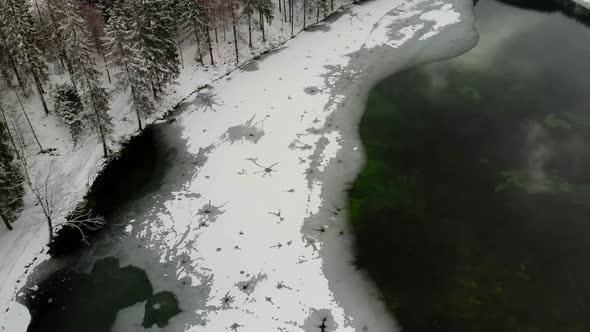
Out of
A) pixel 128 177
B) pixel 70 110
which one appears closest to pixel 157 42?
pixel 70 110

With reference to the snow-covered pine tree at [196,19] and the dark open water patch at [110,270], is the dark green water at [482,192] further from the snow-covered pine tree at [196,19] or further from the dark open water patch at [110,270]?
the snow-covered pine tree at [196,19]

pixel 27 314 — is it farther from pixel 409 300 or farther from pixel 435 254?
pixel 435 254

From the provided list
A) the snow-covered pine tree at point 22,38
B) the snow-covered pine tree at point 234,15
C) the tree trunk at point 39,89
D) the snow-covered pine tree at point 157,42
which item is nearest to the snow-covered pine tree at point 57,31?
the snow-covered pine tree at point 22,38

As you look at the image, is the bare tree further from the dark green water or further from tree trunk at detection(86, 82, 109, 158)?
the dark green water

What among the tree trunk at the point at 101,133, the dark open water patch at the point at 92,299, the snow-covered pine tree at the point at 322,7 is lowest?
the dark open water patch at the point at 92,299

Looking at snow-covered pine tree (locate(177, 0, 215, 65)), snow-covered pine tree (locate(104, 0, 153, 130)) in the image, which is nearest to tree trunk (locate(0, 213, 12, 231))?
snow-covered pine tree (locate(104, 0, 153, 130))

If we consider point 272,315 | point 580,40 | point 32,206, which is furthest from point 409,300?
point 580,40
